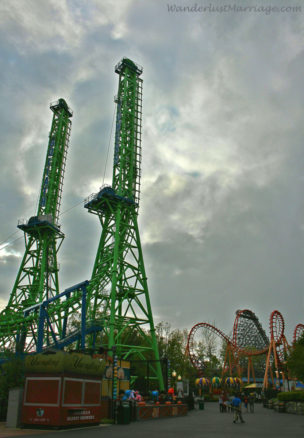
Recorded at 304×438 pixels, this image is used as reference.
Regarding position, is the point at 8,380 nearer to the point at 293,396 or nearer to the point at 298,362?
the point at 293,396

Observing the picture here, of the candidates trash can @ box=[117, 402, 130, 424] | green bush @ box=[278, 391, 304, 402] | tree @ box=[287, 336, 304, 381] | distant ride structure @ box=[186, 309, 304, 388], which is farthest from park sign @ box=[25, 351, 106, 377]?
distant ride structure @ box=[186, 309, 304, 388]

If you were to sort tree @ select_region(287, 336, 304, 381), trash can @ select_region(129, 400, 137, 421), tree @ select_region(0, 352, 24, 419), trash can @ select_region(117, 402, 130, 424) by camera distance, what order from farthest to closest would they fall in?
tree @ select_region(287, 336, 304, 381) → trash can @ select_region(129, 400, 137, 421) → tree @ select_region(0, 352, 24, 419) → trash can @ select_region(117, 402, 130, 424)

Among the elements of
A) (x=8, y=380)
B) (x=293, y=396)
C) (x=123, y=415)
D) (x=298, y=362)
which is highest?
(x=298, y=362)

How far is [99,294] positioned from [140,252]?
6507 millimetres

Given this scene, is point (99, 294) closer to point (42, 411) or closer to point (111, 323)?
point (111, 323)

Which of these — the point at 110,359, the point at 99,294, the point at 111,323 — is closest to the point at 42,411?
the point at 110,359

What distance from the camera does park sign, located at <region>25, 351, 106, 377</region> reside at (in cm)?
1741

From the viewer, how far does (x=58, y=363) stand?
57.0 ft

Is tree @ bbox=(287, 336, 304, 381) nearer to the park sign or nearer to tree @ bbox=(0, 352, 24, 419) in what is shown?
Result: the park sign

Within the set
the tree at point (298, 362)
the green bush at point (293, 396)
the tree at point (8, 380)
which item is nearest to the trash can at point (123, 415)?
the tree at point (8, 380)

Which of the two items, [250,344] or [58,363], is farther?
[250,344]

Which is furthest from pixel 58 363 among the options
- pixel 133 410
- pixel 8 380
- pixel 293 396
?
pixel 293 396

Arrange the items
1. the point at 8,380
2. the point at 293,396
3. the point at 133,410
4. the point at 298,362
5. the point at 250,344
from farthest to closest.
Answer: the point at 250,344 → the point at 298,362 → the point at 293,396 → the point at 133,410 → the point at 8,380

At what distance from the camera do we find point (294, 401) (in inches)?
1237
